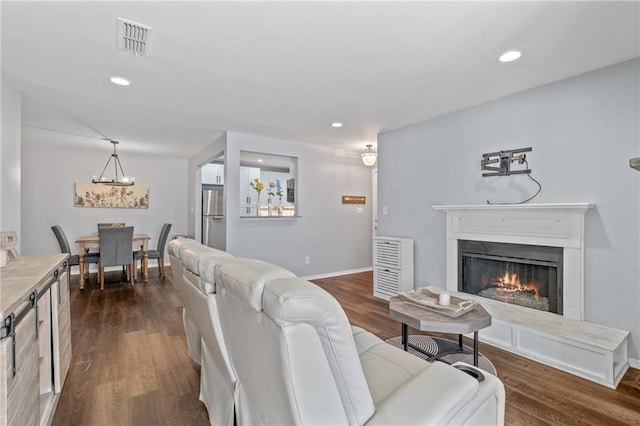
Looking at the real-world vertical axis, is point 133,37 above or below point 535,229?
above

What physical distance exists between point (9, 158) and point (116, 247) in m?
2.57

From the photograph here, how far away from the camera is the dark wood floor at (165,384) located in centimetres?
179

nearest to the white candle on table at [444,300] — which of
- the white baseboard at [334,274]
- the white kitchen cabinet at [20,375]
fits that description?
the white kitchen cabinet at [20,375]

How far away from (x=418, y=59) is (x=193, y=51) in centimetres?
163

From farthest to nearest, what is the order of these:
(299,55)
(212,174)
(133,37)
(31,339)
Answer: (212,174) → (299,55) → (133,37) → (31,339)

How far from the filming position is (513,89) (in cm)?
286

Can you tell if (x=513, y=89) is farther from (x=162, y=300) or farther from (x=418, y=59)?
(x=162, y=300)

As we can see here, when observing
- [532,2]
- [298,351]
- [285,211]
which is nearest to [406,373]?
[298,351]

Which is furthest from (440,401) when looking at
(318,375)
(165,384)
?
(165,384)

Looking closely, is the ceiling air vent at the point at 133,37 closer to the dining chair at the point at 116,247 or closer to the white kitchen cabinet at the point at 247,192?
the dining chair at the point at 116,247

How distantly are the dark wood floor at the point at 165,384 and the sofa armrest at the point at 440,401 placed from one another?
3.22 feet

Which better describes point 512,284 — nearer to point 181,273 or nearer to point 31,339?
point 181,273

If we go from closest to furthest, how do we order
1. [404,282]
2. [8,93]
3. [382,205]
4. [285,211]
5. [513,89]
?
[8,93], [513,89], [404,282], [382,205], [285,211]

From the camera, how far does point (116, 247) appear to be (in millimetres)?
4770
